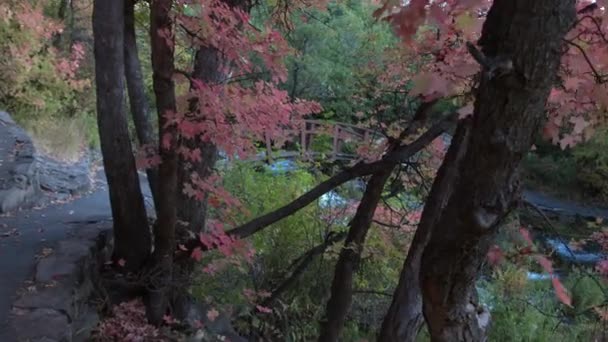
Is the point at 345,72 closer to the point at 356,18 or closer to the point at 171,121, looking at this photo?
the point at 356,18

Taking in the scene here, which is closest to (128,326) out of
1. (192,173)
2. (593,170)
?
(192,173)

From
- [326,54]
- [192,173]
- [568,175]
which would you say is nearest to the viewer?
[192,173]

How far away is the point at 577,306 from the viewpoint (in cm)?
1021

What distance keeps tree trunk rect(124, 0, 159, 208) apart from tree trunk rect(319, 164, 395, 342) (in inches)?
70.9

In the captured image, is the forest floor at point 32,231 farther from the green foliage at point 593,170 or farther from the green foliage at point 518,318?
the green foliage at point 593,170

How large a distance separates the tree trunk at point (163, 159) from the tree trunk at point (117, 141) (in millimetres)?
336

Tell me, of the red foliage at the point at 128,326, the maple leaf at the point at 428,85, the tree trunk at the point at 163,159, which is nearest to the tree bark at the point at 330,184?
the tree trunk at the point at 163,159

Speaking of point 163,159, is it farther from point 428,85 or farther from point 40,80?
point 40,80

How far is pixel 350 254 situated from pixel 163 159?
2.02 meters

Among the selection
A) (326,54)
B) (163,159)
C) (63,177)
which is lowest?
(63,177)

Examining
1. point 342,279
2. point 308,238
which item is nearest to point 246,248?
point 342,279

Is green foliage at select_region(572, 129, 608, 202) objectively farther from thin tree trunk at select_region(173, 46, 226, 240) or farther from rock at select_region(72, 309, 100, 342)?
rock at select_region(72, 309, 100, 342)

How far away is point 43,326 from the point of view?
352cm

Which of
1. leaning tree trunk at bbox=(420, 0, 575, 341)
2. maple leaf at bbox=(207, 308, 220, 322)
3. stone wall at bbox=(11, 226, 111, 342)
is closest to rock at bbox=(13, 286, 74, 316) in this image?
stone wall at bbox=(11, 226, 111, 342)
